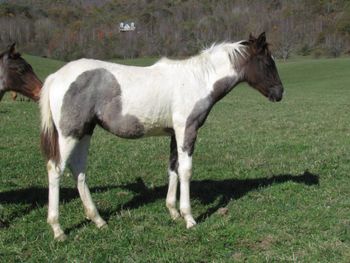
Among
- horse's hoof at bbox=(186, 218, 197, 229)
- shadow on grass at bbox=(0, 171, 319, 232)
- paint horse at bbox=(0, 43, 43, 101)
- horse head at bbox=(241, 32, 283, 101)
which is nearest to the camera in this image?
horse's hoof at bbox=(186, 218, 197, 229)

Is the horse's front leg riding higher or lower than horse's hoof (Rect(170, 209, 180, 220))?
higher

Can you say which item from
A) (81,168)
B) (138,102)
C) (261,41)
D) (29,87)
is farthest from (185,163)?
(29,87)

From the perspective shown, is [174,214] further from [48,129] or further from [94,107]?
[48,129]

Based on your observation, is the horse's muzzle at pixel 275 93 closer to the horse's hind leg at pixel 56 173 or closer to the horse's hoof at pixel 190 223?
the horse's hoof at pixel 190 223

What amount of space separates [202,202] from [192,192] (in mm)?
590

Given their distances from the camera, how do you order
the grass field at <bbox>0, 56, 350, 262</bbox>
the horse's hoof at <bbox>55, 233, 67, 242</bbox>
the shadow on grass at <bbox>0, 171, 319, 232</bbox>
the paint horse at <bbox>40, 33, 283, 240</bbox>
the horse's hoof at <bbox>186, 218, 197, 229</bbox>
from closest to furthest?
1. the grass field at <bbox>0, 56, 350, 262</bbox>
2. the horse's hoof at <bbox>55, 233, 67, 242</bbox>
3. the paint horse at <bbox>40, 33, 283, 240</bbox>
4. the horse's hoof at <bbox>186, 218, 197, 229</bbox>
5. the shadow on grass at <bbox>0, 171, 319, 232</bbox>

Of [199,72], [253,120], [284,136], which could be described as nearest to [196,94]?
[199,72]

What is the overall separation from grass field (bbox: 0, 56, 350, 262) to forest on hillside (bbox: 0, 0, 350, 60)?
10554 cm

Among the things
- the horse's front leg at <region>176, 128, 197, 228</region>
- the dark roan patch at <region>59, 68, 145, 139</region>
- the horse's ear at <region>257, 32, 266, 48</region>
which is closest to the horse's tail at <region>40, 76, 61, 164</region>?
the dark roan patch at <region>59, 68, 145, 139</region>

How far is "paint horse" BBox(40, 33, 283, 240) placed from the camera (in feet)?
21.2

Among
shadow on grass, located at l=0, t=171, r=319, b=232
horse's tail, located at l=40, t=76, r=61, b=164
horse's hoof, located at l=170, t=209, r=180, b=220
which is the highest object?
horse's tail, located at l=40, t=76, r=61, b=164

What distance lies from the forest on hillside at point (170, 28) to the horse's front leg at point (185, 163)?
11087cm

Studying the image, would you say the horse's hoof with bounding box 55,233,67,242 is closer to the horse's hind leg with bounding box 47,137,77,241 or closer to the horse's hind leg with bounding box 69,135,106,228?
the horse's hind leg with bounding box 47,137,77,241

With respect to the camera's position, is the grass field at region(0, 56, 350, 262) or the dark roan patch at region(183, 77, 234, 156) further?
the dark roan patch at region(183, 77, 234, 156)
